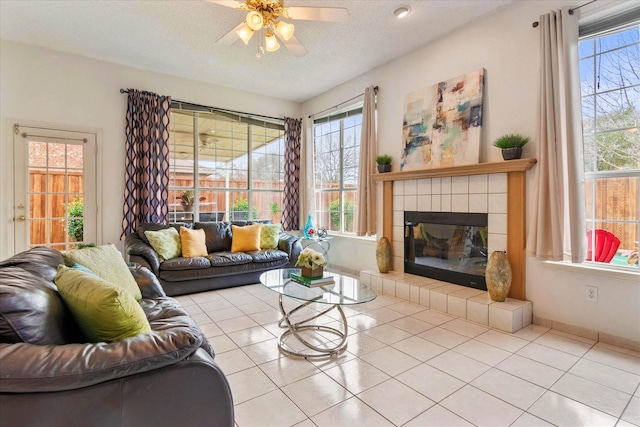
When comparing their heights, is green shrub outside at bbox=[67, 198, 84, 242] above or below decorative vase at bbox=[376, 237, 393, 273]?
above

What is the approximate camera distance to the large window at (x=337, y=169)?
5004 mm

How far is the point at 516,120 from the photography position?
119 inches

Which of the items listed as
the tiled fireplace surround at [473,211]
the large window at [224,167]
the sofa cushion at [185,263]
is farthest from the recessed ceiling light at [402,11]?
the sofa cushion at [185,263]

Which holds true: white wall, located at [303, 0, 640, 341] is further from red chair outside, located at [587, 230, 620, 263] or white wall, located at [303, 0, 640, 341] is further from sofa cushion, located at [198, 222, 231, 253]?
sofa cushion, located at [198, 222, 231, 253]

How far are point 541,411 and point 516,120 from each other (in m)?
2.44

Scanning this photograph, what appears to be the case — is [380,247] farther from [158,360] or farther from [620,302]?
[158,360]

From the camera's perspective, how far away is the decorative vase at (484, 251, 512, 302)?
2.90 meters

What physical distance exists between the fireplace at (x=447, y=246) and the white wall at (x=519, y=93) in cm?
48

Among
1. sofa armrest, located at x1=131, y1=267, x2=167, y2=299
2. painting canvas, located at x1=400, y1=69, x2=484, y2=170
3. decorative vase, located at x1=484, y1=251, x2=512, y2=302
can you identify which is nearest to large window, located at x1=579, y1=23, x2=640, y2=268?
decorative vase, located at x1=484, y1=251, x2=512, y2=302

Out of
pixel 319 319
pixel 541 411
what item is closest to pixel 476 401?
pixel 541 411

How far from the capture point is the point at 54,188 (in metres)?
3.99

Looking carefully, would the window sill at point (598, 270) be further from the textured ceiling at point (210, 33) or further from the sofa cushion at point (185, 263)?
the sofa cushion at point (185, 263)

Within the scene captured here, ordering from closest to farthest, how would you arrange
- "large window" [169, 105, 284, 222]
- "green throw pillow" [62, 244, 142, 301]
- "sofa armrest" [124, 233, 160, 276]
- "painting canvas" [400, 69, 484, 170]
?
1. "green throw pillow" [62, 244, 142, 301]
2. "painting canvas" [400, 69, 484, 170]
3. "sofa armrest" [124, 233, 160, 276]
4. "large window" [169, 105, 284, 222]

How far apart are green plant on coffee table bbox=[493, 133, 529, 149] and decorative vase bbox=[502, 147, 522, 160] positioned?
3 centimetres
